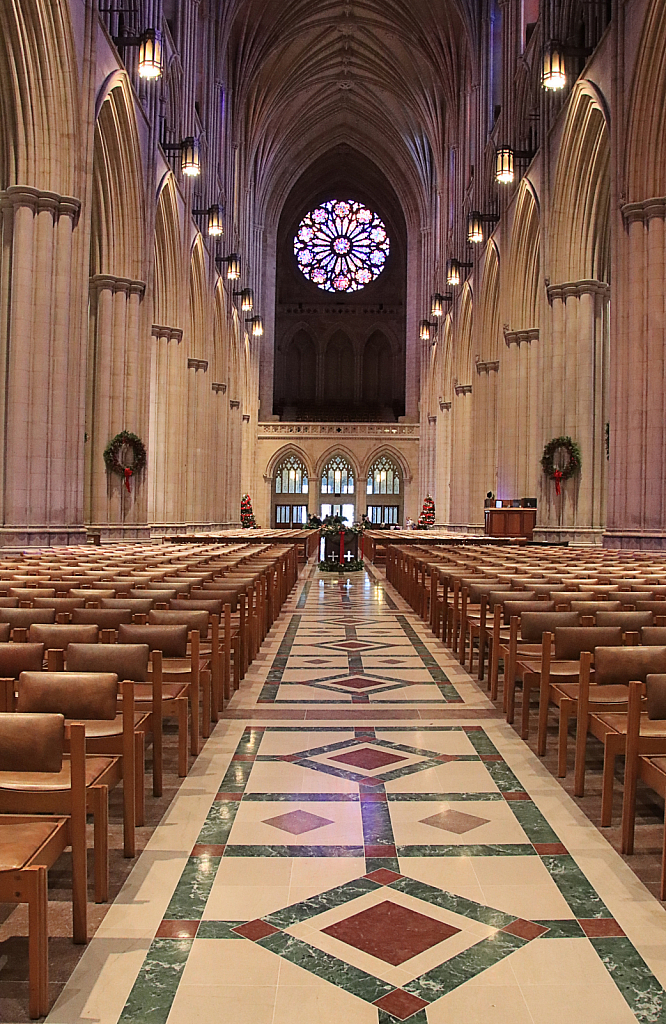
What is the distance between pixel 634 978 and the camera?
2.73 meters

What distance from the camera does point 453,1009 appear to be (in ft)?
8.36

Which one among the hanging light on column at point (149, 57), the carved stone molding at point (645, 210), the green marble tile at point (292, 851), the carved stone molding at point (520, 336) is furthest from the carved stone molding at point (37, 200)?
the carved stone molding at point (520, 336)

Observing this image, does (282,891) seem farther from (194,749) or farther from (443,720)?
(443,720)

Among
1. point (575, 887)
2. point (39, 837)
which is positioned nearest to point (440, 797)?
point (575, 887)

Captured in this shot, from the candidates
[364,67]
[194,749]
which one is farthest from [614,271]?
[364,67]

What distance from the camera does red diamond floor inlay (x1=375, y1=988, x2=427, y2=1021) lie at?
2.52 meters

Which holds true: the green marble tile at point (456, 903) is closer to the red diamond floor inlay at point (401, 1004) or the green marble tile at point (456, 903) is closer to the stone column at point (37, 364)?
the red diamond floor inlay at point (401, 1004)

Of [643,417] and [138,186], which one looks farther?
[138,186]

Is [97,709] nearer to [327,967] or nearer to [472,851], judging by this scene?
[327,967]

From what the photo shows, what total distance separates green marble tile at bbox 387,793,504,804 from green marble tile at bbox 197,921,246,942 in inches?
60.4

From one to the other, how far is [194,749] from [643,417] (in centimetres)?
1233

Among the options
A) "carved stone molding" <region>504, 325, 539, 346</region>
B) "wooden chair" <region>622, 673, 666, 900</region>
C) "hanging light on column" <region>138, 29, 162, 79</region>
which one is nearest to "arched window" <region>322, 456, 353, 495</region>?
"carved stone molding" <region>504, 325, 539, 346</region>

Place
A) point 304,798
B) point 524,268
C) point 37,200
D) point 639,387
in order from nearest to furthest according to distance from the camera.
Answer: point 304,798 < point 37,200 < point 639,387 < point 524,268

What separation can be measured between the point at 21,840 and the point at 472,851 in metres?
1.96
